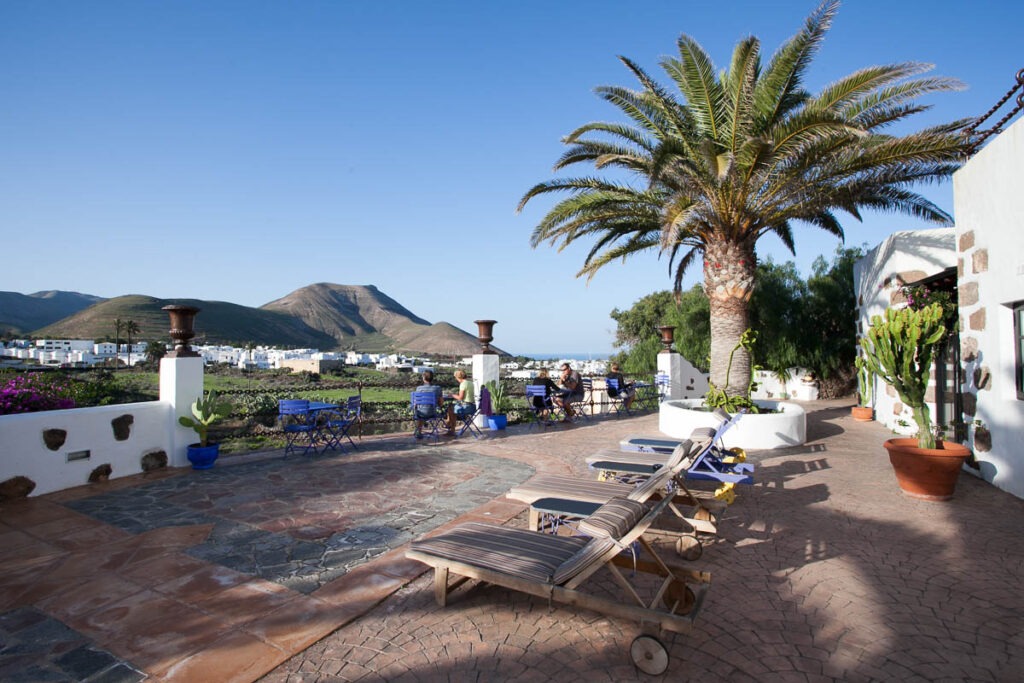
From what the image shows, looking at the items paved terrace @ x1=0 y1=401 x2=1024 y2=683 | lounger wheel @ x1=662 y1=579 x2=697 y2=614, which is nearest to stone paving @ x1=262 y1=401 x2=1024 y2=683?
paved terrace @ x1=0 y1=401 x2=1024 y2=683

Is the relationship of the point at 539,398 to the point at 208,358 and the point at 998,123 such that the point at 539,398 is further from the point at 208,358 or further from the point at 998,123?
the point at 208,358

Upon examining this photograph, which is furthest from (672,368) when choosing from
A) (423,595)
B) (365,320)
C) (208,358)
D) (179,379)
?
(365,320)

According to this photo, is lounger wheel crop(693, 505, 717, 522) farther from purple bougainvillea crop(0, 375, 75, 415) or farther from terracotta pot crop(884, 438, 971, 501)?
purple bougainvillea crop(0, 375, 75, 415)

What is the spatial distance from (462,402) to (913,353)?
19.9ft

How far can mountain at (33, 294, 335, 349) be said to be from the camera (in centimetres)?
4972

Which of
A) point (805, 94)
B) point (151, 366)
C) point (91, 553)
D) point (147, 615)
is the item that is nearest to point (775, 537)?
point (147, 615)

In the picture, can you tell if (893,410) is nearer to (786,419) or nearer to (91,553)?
(786,419)

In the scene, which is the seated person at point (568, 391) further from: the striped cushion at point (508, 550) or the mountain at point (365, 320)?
the mountain at point (365, 320)

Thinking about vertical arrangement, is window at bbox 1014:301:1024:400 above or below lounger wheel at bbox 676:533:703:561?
above

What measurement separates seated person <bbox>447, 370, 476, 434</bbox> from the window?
6.63 m

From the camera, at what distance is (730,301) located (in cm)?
895

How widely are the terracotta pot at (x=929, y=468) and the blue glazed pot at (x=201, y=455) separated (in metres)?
7.39

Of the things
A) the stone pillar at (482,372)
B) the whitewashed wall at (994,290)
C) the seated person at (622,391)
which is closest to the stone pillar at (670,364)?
the seated person at (622,391)

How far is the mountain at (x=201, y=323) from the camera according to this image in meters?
49.7
